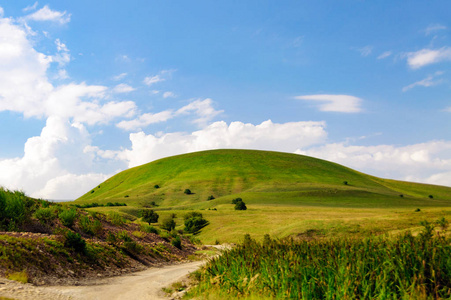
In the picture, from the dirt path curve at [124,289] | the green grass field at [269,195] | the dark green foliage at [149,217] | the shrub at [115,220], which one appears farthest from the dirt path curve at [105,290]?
the dark green foliage at [149,217]

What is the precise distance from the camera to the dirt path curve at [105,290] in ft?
42.1

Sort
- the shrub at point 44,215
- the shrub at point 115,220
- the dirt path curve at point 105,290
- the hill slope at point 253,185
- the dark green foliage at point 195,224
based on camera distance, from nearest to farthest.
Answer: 1. the dirt path curve at point 105,290
2. the shrub at point 44,215
3. the shrub at point 115,220
4. the dark green foliage at point 195,224
5. the hill slope at point 253,185

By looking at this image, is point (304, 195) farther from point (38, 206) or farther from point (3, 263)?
point (3, 263)

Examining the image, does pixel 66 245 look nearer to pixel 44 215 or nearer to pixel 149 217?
pixel 44 215

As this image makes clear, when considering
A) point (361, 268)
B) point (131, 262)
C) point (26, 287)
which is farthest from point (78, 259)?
point (361, 268)

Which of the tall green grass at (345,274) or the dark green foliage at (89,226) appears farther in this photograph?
the dark green foliage at (89,226)

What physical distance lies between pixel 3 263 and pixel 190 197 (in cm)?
8921

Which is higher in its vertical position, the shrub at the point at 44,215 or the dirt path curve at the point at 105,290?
the shrub at the point at 44,215

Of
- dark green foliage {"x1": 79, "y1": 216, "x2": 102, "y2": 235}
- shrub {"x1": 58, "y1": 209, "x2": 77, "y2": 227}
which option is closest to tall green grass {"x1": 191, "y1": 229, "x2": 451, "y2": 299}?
dark green foliage {"x1": 79, "y1": 216, "x2": 102, "y2": 235}

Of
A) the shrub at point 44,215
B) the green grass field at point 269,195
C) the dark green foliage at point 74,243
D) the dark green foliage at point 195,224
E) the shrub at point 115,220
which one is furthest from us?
the dark green foliage at point 195,224

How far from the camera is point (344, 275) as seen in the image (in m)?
10.6

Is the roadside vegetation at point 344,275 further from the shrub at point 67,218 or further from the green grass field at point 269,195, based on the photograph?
the green grass field at point 269,195

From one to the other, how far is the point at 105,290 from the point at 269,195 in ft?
274

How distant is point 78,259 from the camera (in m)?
20.4
